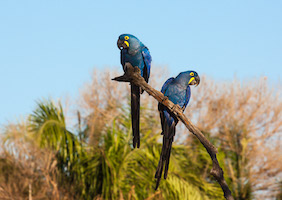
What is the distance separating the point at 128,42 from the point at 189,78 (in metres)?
0.73

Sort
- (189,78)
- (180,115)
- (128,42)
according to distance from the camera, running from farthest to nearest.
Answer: (189,78) < (128,42) < (180,115)

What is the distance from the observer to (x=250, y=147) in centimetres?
1802

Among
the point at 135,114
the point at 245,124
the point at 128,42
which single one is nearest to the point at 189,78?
the point at 128,42

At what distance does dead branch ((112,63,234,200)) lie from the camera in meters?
3.71

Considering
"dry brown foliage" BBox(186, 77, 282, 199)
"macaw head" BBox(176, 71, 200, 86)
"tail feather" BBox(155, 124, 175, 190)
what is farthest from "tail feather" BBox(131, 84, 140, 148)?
"dry brown foliage" BBox(186, 77, 282, 199)

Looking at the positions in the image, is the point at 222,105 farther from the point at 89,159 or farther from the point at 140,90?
the point at 140,90

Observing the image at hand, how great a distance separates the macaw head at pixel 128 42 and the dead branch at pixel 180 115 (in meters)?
0.31

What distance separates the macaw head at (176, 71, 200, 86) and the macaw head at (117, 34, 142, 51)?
1.85 feet

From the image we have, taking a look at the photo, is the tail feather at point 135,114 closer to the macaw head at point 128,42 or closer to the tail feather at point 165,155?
the tail feather at point 165,155

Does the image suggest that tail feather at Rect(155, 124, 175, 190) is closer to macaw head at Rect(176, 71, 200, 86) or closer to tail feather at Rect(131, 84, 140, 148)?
tail feather at Rect(131, 84, 140, 148)

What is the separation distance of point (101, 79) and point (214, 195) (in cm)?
935

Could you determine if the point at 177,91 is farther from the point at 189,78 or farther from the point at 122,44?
the point at 122,44

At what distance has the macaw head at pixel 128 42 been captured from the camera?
4148 mm

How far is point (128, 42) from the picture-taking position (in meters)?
Answer: 4.21
